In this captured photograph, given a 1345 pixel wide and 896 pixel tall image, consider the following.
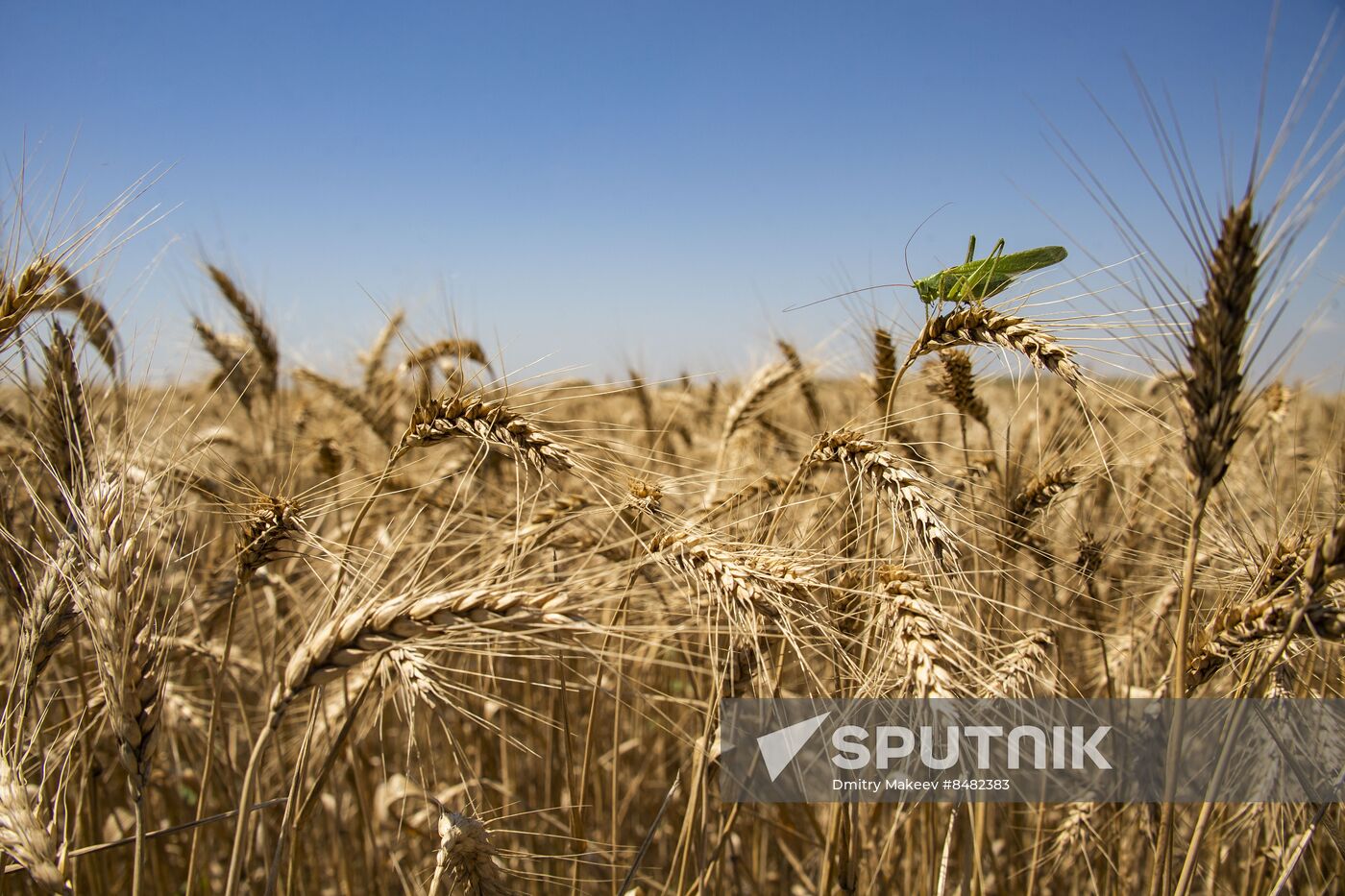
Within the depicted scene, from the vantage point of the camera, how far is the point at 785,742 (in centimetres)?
174

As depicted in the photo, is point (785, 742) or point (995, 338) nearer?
point (995, 338)

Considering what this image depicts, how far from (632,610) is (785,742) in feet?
1.69

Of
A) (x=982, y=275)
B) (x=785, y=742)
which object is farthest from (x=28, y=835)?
(x=982, y=275)

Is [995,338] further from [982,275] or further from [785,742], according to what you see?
[785,742]

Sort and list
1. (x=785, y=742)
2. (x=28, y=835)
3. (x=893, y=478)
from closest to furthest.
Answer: (x=28, y=835) < (x=893, y=478) < (x=785, y=742)

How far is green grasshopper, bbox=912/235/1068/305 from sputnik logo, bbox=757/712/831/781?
106 centimetres

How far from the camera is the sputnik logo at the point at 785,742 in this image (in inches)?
67.6

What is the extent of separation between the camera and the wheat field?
1.21 m

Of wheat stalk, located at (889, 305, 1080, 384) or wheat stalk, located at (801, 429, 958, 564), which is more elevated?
wheat stalk, located at (889, 305, 1080, 384)

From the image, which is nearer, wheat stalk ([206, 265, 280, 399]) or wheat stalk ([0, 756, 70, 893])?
wheat stalk ([0, 756, 70, 893])

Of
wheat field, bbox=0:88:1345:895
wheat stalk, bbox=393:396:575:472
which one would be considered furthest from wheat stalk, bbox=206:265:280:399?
wheat stalk, bbox=393:396:575:472

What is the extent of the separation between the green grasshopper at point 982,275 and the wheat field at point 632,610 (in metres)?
0.14

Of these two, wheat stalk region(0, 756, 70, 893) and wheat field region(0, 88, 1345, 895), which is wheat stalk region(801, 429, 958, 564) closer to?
wheat field region(0, 88, 1345, 895)

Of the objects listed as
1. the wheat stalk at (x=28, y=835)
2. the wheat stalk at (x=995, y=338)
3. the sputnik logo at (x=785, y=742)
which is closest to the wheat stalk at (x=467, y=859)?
the wheat stalk at (x=28, y=835)
